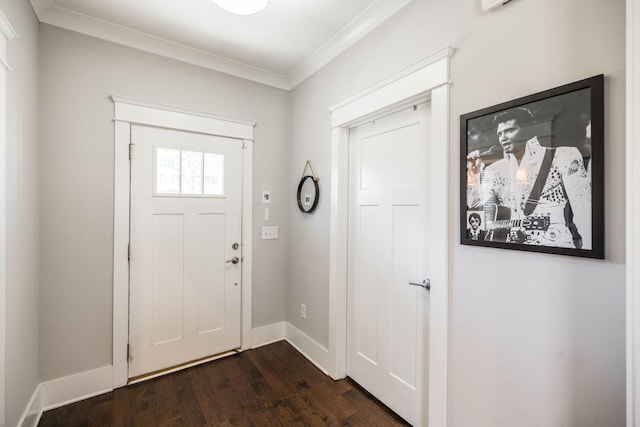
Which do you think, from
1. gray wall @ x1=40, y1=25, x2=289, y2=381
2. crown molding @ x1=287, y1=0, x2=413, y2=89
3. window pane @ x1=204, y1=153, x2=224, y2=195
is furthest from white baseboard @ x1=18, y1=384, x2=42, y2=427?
crown molding @ x1=287, y1=0, x2=413, y2=89

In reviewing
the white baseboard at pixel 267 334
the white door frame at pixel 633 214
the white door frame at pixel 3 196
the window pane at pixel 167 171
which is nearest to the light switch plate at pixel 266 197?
the window pane at pixel 167 171

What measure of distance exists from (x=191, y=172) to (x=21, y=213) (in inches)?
43.0

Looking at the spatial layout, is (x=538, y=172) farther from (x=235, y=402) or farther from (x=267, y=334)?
(x=267, y=334)

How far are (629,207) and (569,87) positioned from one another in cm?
51

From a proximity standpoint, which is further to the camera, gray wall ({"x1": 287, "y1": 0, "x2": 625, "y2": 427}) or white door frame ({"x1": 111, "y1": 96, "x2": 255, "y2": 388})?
white door frame ({"x1": 111, "y1": 96, "x2": 255, "y2": 388})

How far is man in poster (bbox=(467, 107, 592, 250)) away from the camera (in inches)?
42.6

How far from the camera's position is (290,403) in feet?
6.61

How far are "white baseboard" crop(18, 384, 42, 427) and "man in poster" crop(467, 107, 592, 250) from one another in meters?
2.73

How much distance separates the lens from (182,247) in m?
2.46

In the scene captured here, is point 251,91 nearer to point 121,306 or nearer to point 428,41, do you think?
point 428,41

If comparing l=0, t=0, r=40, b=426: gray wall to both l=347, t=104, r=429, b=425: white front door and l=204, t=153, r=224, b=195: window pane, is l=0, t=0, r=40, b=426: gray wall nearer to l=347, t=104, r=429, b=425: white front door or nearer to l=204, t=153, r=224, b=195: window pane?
l=204, t=153, r=224, b=195: window pane

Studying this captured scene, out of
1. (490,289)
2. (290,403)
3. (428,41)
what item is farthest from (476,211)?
(290,403)

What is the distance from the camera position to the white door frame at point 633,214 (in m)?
0.84

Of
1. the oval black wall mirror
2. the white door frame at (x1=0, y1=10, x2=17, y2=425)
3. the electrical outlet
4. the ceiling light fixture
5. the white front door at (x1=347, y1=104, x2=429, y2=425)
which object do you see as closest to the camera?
the white door frame at (x1=0, y1=10, x2=17, y2=425)
